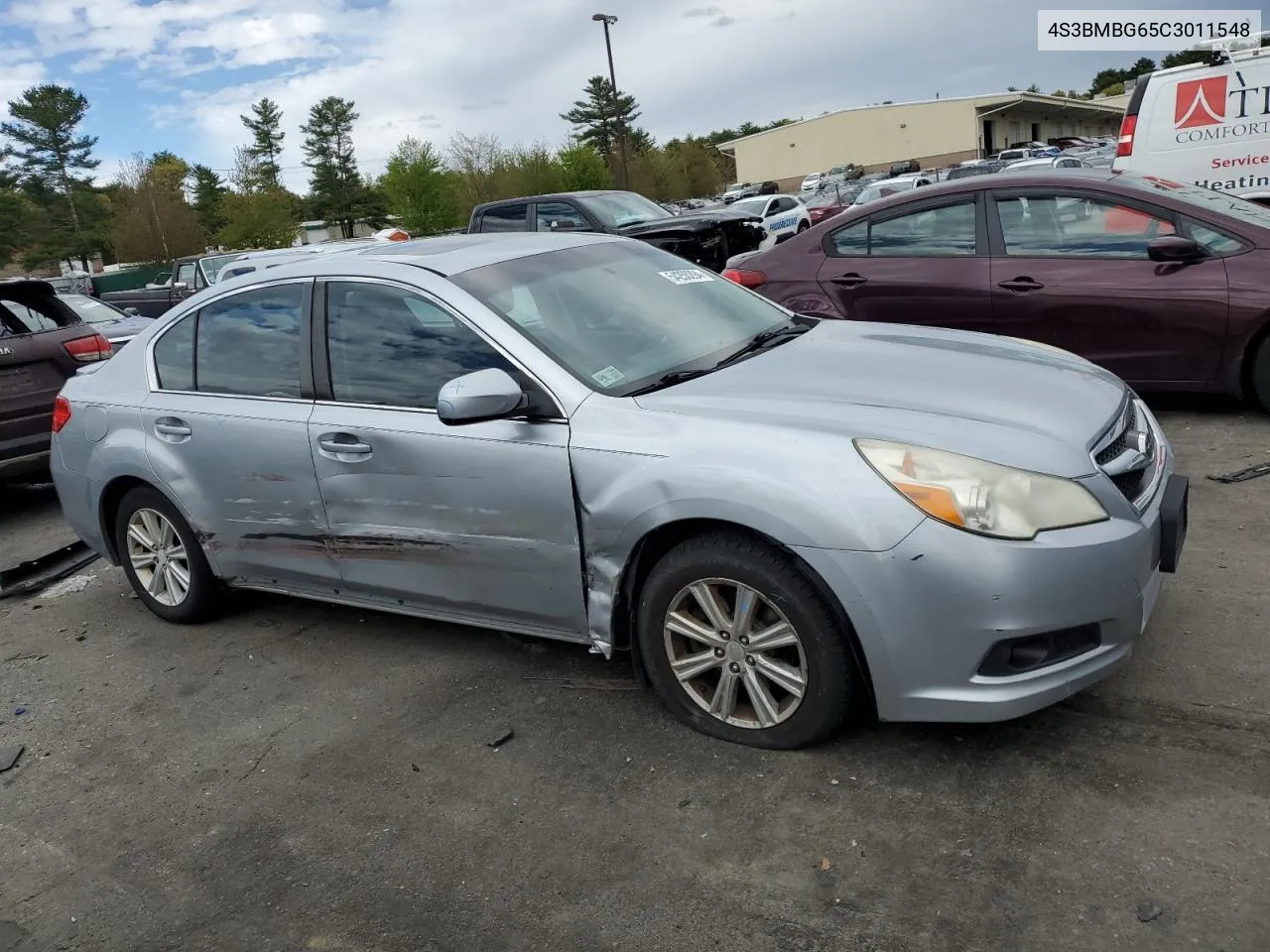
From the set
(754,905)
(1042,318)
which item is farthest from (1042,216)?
(754,905)

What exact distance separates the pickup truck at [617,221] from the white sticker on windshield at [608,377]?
10172 millimetres

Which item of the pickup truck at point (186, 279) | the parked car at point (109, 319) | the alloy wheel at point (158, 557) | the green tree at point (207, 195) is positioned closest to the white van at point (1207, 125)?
the alloy wheel at point (158, 557)

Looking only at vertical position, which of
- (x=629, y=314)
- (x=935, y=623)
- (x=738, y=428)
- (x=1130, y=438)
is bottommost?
(x=935, y=623)

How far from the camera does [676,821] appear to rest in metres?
3.03

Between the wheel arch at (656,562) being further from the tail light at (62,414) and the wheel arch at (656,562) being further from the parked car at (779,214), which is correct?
the parked car at (779,214)

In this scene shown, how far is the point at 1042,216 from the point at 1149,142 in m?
4.81

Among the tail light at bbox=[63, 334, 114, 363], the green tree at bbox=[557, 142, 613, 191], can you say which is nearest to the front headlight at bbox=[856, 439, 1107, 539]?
the tail light at bbox=[63, 334, 114, 363]

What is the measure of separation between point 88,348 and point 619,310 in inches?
214

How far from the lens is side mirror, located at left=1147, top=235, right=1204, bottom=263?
19.6 feet

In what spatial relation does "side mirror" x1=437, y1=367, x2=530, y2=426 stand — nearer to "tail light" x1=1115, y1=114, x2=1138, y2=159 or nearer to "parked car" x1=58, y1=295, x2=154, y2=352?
"parked car" x1=58, y1=295, x2=154, y2=352

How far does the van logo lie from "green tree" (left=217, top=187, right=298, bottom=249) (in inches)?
2098

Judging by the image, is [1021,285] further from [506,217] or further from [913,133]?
[913,133]

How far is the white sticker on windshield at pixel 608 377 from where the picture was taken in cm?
357

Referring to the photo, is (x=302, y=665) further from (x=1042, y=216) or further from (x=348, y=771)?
(x=1042, y=216)
